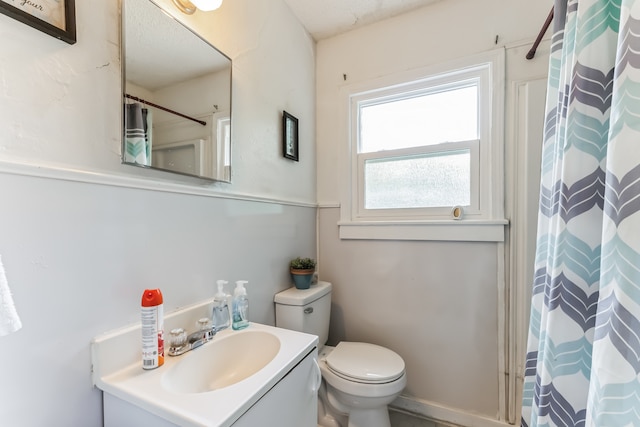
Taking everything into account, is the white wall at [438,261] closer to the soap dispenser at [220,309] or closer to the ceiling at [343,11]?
the ceiling at [343,11]

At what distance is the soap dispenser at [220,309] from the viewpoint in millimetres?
1000

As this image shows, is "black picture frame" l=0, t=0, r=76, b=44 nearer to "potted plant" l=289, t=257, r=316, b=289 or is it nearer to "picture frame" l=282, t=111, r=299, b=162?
"picture frame" l=282, t=111, r=299, b=162

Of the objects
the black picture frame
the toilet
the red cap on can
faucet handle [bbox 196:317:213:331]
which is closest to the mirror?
the black picture frame

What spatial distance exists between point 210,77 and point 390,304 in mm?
1458

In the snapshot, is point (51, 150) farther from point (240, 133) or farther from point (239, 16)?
point (239, 16)

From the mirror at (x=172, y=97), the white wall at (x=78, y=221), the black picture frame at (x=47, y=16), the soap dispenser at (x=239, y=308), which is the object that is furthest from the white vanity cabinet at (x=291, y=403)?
the black picture frame at (x=47, y=16)

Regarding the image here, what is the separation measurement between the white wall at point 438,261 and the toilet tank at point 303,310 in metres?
0.25

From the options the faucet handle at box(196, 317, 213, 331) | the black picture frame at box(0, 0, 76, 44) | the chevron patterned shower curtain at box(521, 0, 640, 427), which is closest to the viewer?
the chevron patterned shower curtain at box(521, 0, 640, 427)

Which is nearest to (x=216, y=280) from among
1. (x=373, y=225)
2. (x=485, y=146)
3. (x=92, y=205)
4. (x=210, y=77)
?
(x=92, y=205)

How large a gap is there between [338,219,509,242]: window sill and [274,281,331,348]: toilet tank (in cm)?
42

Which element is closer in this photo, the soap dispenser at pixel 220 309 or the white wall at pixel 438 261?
the soap dispenser at pixel 220 309

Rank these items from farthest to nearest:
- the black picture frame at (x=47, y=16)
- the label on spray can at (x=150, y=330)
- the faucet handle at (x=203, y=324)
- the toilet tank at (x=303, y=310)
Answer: the toilet tank at (x=303, y=310), the faucet handle at (x=203, y=324), the label on spray can at (x=150, y=330), the black picture frame at (x=47, y=16)

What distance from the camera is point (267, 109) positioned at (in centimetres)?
139

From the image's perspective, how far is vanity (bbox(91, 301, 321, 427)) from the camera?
1.98 feet
